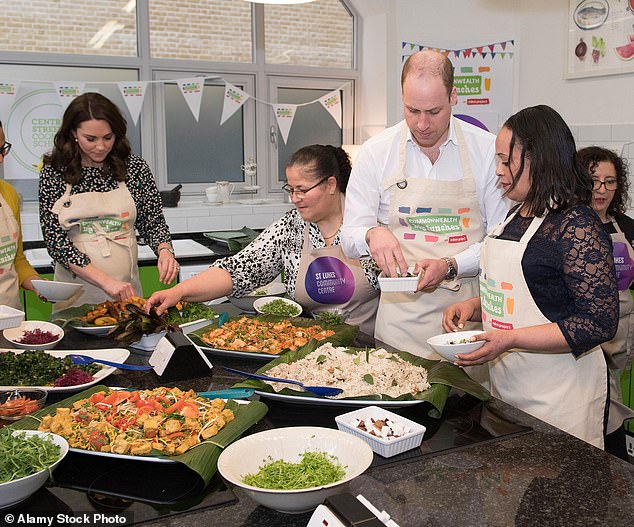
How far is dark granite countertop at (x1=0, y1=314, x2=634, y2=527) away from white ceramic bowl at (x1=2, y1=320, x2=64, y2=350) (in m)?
0.97

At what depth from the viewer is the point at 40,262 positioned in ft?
13.5

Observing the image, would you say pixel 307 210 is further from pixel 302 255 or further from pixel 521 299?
pixel 521 299

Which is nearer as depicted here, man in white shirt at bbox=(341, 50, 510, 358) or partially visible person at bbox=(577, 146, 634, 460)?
man in white shirt at bbox=(341, 50, 510, 358)

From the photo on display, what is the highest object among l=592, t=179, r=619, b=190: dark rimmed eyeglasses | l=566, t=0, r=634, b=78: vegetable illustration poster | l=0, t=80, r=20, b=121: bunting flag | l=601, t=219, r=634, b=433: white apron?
l=566, t=0, r=634, b=78: vegetable illustration poster

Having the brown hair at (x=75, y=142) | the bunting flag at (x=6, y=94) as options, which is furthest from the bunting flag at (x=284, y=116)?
the brown hair at (x=75, y=142)

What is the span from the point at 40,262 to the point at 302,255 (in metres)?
1.96

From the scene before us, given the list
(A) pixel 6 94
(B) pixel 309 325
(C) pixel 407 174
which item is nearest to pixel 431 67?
(C) pixel 407 174

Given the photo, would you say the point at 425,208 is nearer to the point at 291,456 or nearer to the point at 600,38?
the point at 291,456

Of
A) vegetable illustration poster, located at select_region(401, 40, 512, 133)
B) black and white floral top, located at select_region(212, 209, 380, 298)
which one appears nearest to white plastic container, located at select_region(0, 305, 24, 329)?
black and white floral top, located at select_region(212, 209, 380, 298)

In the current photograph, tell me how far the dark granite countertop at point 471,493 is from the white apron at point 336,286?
1.22 m

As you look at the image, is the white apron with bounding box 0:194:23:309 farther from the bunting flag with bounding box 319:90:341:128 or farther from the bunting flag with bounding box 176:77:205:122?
the bunting flag with bounding box 319:90:341:128

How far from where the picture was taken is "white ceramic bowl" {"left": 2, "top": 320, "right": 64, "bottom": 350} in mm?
2320

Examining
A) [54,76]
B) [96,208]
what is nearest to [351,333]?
[96,208]

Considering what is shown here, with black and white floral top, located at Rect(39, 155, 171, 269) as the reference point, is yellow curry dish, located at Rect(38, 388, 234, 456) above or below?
below
